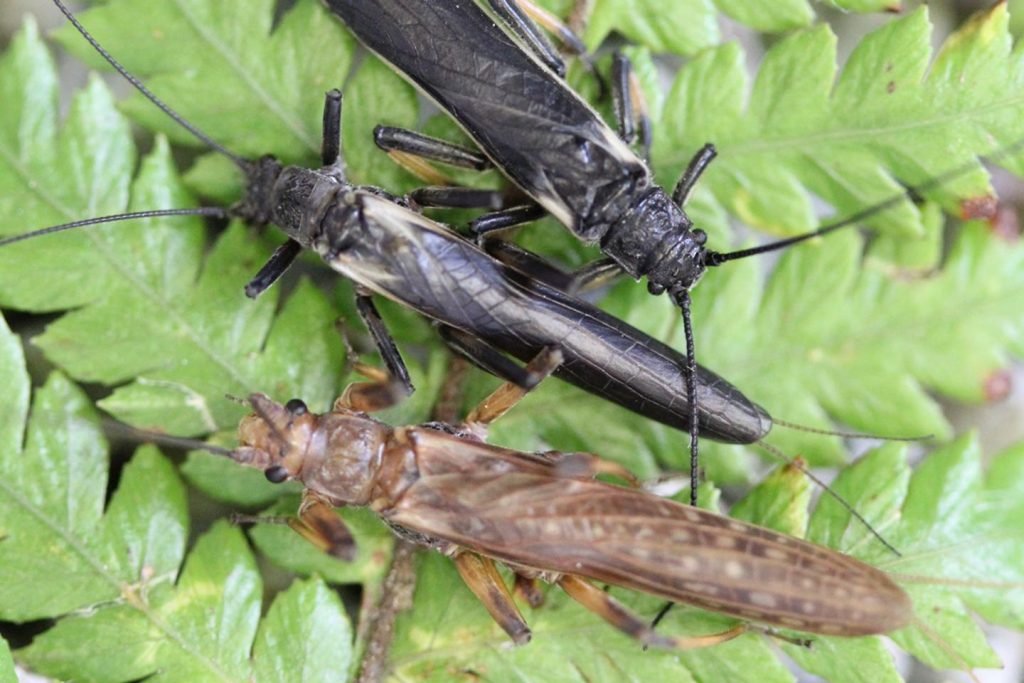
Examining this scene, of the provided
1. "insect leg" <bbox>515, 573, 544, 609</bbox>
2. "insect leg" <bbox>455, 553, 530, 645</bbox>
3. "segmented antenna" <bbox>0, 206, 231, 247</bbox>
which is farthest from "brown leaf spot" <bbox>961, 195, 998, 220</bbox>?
"segmented antenna" <bbox>0, 206, 231, 247</bbox>

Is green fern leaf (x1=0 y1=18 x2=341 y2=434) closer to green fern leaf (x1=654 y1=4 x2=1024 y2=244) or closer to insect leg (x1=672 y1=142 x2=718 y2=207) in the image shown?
insect leg (x1=672 y1=142 x2=718 y2=207)

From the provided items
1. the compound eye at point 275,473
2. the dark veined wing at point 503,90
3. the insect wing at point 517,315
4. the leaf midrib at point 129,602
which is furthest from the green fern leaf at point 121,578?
the dark veined wing at point 503,90

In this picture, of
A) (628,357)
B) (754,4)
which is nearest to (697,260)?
(628,357)

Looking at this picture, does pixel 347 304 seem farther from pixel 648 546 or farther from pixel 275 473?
pixel 648 546

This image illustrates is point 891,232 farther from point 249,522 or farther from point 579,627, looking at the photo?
point 249,522

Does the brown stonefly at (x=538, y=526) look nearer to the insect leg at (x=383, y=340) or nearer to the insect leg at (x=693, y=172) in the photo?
the insect leg at (x=383, y=340)

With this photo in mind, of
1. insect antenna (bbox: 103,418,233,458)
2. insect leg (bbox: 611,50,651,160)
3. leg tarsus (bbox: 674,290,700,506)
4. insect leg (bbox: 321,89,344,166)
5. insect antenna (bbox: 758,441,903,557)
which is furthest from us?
insect leg (bbox: 611,50,651,160)
